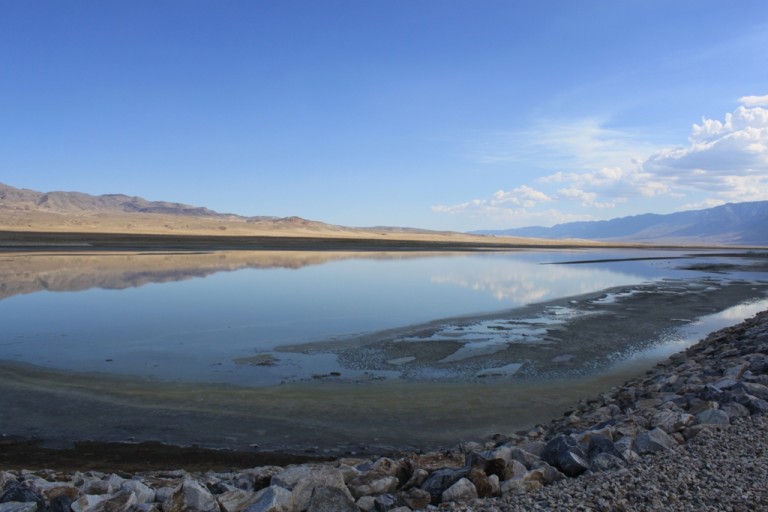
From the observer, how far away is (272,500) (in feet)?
14.0

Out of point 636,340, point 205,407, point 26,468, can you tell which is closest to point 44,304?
point 205,407

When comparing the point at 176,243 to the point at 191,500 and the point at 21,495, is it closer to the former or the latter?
the point at 21,495

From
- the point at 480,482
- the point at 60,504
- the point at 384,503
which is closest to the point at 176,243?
the point at 60,504

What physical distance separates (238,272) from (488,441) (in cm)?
2430

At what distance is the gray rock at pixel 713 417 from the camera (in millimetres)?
6004

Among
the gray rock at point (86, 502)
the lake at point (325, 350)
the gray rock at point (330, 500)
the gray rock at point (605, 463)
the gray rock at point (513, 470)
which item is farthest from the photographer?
the lake at point (325, 350)

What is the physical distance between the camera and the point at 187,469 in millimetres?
6176

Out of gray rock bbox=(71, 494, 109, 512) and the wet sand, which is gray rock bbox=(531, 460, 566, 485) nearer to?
the wet sand

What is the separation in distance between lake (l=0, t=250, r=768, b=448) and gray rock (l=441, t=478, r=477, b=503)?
8.99ft

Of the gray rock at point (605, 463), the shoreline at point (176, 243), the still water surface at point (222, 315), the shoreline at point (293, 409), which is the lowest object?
the shoreline at point (293, 409)

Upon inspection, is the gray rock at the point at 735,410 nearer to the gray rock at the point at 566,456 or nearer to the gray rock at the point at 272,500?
the gray rock at the point at 566,456

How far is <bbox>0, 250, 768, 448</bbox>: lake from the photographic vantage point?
314 inches

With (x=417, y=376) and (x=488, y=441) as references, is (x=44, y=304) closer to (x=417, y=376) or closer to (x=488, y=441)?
(x=417, y=376)

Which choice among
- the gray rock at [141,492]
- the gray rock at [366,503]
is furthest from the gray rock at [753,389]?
the gray rock at [141,492]
